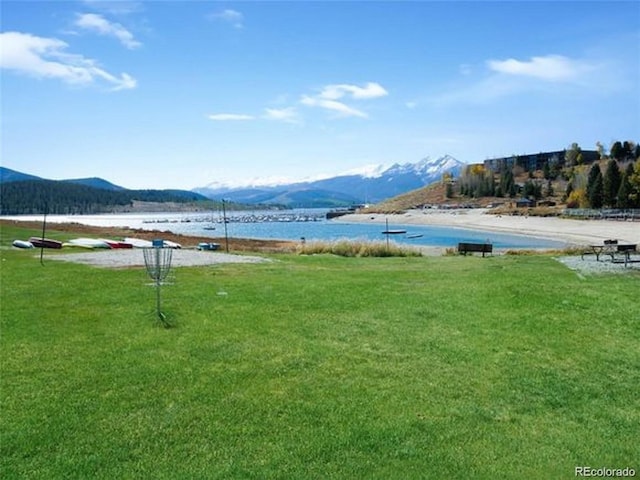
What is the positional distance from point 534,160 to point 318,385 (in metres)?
189

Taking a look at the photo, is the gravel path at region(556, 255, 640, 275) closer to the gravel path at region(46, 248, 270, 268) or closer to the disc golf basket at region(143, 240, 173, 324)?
the gravel path at region(46, 248, 270, 268)

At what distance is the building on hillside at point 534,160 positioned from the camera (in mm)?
160250

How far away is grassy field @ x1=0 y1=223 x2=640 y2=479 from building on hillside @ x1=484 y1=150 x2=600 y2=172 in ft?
544

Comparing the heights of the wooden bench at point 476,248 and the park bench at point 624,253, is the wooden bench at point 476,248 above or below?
below

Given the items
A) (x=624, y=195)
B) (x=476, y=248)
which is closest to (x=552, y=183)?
(x=624, y=195)

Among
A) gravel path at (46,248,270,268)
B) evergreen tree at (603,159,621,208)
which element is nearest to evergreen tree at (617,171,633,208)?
evergreen tree at (603,159,621,208)

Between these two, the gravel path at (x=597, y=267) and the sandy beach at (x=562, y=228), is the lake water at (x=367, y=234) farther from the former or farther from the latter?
the gravel path at (x=597, y=267)

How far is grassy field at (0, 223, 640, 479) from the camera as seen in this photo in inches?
203

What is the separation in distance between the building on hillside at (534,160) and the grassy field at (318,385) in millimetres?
165945

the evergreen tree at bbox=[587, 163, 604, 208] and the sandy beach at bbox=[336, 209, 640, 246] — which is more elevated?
the evergreen tree at bbox=[587, 163, 604, 208]

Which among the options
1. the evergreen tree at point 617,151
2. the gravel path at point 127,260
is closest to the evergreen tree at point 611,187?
the evergreen tree at point 617,151

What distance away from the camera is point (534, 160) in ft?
588

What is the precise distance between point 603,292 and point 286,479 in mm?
11100

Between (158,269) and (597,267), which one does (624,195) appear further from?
(158,269)
